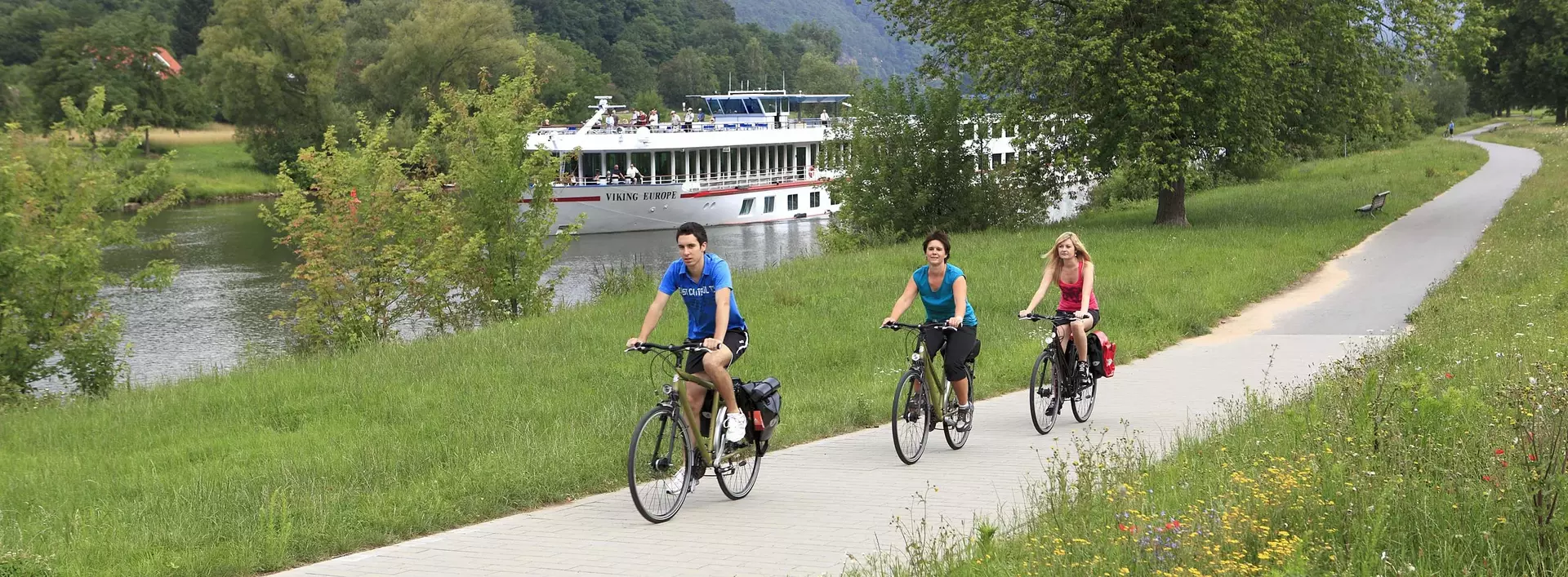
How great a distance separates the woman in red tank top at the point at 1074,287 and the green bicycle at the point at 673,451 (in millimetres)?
3077

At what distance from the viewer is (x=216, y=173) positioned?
227ft

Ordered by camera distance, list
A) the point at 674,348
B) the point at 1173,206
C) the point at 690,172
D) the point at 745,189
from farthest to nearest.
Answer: the point at 690,172, the point at 745,189, the point at 1173,206, the point at 674,348

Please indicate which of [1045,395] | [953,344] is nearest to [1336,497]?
[953,344]

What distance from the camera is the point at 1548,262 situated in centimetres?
1653

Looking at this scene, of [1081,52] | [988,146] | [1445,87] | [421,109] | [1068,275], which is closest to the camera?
[1068,275]

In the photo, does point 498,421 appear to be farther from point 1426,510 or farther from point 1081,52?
point 1081,52

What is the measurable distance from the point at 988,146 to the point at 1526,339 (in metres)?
23.0

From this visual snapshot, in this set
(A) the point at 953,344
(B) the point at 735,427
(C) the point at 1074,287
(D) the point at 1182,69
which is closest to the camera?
(B) the point at 735,427

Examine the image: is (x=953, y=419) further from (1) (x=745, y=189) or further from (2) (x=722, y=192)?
(1) (x=745, y=189)

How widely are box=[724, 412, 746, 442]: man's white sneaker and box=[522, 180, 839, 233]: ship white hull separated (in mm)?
42001

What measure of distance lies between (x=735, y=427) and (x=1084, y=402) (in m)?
3.86

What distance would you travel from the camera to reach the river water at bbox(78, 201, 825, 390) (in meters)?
22.8

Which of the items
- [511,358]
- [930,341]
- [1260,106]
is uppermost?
[1260,106]

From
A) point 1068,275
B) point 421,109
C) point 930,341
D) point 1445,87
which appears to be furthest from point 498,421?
point 1445,87
